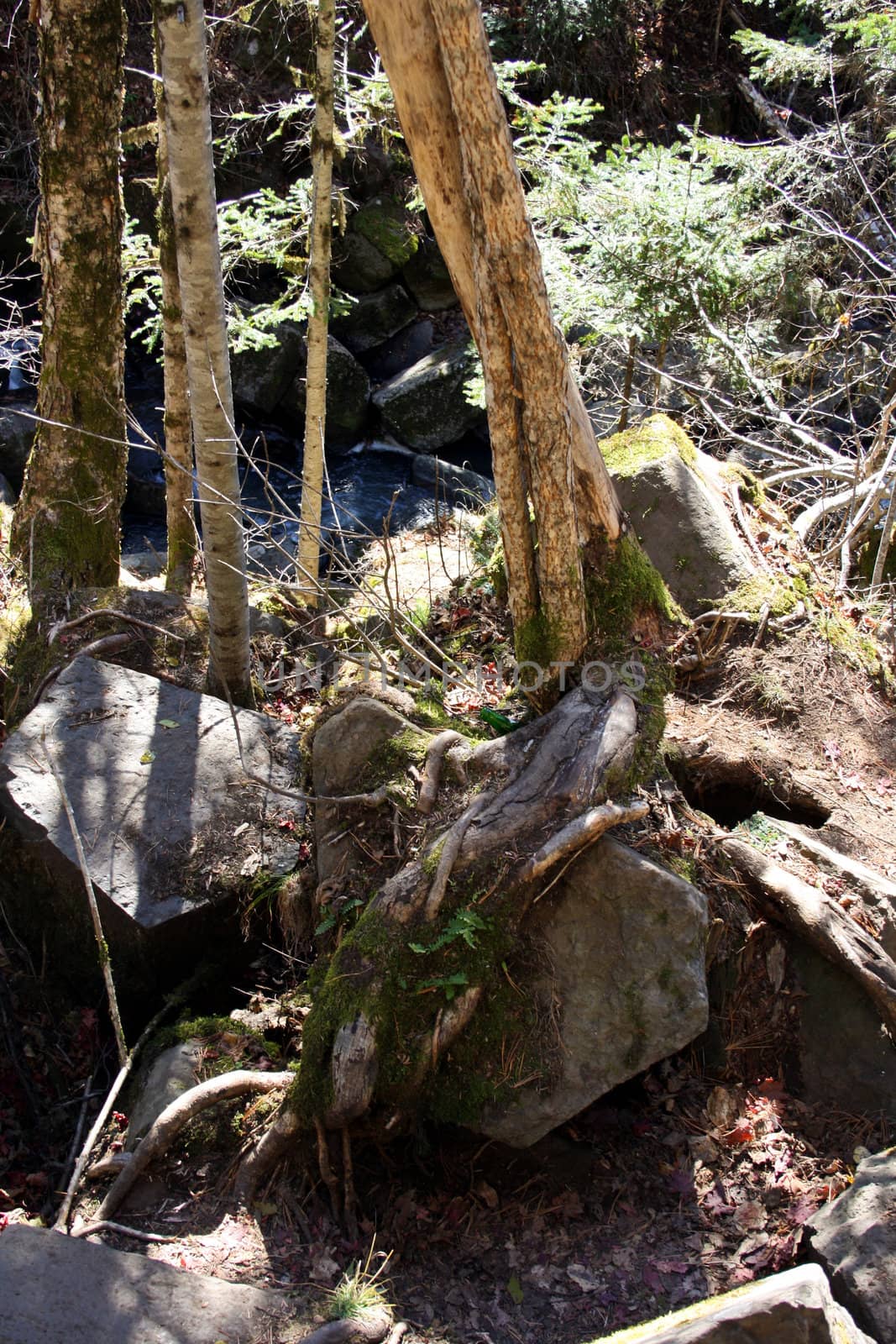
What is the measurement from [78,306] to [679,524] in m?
4.16

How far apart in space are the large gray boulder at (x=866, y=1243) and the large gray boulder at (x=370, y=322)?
13.8m

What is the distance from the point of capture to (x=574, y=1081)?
3.78m

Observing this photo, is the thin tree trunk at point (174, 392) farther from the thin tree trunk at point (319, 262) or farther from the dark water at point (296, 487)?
the dark water at point (296, 487)

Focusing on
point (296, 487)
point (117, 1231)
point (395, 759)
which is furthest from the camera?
point (296, 487)

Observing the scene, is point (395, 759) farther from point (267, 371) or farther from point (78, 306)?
point (267, 371)

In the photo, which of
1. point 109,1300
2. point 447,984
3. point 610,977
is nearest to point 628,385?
point 610,977

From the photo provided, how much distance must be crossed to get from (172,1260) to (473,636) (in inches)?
150

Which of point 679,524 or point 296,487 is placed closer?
point 679,524

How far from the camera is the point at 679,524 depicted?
5926 mm

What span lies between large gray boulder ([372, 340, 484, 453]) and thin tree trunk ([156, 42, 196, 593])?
6092 mm

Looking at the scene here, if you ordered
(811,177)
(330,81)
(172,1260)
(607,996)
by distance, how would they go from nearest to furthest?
(172,1260)
(607,996)
(330,81)
(811,177)

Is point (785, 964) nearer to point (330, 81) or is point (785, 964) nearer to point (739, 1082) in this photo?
point (739, 1082)

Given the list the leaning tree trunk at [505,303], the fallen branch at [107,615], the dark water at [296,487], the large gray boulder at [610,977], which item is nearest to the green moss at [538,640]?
the leaning tree trunk at [505,303]

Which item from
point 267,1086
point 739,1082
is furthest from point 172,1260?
point 739,1082
